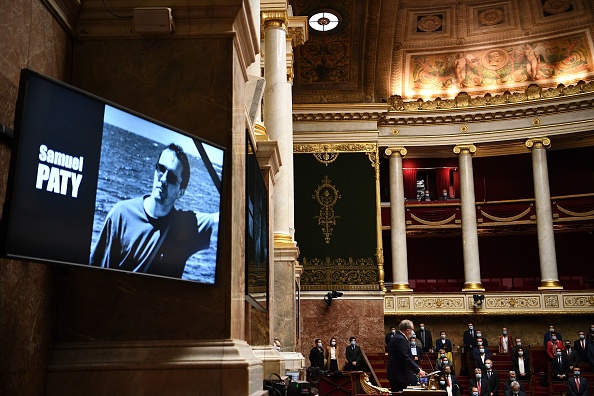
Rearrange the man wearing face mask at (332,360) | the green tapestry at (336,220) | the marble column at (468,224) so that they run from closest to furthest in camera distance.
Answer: the man wearing face mask at (332,360)
the green tapestry at (336,220)
the marble column at (468,224)

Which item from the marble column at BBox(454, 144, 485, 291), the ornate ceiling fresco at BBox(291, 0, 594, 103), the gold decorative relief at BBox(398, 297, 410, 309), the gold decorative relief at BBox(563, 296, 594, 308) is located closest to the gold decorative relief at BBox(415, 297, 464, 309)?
the gold decorative relief at BBox(398, 297, 410, 309)

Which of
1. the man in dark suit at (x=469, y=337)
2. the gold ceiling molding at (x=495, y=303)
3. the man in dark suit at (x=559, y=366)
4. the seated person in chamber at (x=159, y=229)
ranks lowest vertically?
the man in dark suit at (x=559, y=366)

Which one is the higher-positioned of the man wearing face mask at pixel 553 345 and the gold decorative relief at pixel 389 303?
the gold decorative relief at pixel 389 303

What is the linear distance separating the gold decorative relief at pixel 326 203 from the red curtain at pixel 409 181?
13.8 feet

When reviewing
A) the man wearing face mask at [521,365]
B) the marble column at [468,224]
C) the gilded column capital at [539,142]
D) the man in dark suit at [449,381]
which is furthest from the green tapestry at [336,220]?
the man in dark suit at [449,381]

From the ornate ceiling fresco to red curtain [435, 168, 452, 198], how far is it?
3010 mm

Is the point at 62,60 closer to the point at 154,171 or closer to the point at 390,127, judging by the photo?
the point at 154,171

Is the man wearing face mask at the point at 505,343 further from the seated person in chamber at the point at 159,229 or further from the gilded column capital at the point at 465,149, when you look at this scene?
the seated person in chamber at the point at 159,229

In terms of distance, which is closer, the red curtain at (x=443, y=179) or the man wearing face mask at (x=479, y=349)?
the man wearing face mask at (x=479, y=349)

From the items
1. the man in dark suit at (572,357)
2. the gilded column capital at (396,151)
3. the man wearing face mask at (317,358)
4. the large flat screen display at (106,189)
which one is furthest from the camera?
the gilded column capital at (396,151)

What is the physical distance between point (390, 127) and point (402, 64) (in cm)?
225

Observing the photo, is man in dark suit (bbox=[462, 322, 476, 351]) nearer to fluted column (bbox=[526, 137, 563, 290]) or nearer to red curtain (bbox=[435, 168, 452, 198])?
fluted column (bbox=[526, 137, 563, 290])

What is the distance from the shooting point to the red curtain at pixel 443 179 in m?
24.5

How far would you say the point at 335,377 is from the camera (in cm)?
1272
